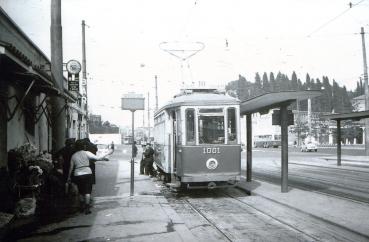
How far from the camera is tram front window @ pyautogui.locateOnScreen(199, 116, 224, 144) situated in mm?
12484

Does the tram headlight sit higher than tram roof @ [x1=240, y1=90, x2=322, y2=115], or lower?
lower

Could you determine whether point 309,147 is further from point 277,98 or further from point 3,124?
point 3,124

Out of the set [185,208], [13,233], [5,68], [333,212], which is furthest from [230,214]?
[5,68]

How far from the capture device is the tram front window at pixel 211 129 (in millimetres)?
12484

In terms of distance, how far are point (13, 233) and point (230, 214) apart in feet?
14.8

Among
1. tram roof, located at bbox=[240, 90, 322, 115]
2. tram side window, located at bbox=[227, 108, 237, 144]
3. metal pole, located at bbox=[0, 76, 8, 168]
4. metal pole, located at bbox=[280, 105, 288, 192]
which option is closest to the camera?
metal pole, located at bbox=[0, 76, 8, 168]

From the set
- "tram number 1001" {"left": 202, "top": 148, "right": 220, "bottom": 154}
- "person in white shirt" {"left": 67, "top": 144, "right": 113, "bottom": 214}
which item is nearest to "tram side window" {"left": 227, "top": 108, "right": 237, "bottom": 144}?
"tram number 1001" {"left": 202, "top": 148, "right": 220, "bottom": 154}

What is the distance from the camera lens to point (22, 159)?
10.3m

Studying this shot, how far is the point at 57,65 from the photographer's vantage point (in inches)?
505

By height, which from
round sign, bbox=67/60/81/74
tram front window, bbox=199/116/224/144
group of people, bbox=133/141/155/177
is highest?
round sign, bbox=67/60/81/74

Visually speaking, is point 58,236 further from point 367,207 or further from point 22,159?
point 367,207

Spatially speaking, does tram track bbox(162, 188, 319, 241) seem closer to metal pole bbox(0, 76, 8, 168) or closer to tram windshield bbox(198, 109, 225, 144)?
tram windshield bbox(198, 109, 225, 144)

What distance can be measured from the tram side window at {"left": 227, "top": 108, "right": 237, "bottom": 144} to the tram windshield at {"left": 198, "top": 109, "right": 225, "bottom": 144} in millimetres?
204

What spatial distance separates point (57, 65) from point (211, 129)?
489 centimetres
